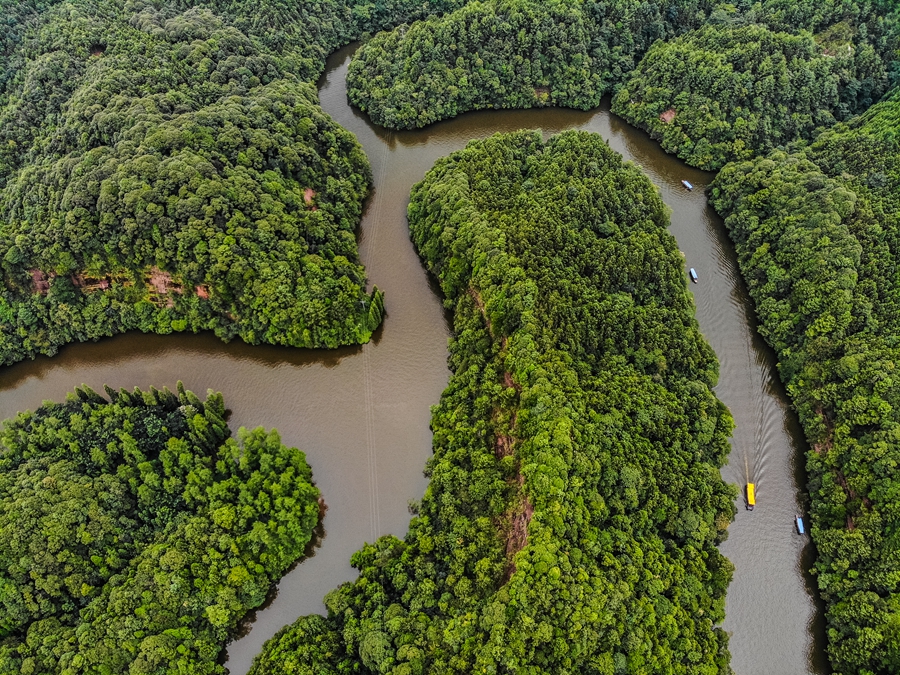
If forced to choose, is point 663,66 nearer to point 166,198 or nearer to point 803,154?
point 803,154

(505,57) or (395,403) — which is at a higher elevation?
(505,57)

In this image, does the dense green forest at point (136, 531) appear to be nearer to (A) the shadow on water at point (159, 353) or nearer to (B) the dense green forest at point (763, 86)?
(A) the shadow on water at point (159, 353)

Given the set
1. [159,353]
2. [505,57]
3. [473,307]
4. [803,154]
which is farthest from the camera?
[505,57]

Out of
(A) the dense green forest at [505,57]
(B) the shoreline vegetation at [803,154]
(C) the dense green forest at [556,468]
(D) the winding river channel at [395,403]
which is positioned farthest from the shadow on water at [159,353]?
(B) the shoreline vegetation at [803,154]

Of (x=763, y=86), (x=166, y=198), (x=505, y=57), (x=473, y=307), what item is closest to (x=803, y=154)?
(x=763, y=86)

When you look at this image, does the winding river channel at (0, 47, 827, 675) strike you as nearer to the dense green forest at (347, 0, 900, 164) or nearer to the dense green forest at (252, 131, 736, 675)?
the dense green forest at (252, 131, 736, 675)

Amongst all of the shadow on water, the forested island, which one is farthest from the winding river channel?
the forested island
